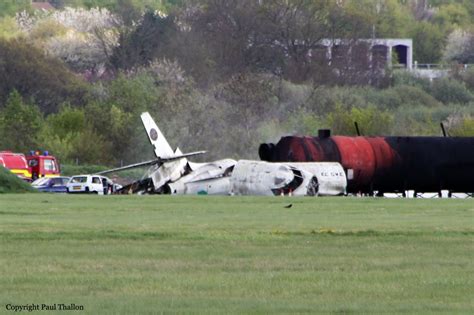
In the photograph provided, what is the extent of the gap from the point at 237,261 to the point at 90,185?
45.7 m

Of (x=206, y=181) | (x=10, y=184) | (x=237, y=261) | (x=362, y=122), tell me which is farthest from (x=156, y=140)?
(x=237, y=261)

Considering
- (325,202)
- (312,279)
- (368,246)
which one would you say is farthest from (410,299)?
(325,202)

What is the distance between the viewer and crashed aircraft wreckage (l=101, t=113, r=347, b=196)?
60094mm

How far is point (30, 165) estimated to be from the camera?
8025cm

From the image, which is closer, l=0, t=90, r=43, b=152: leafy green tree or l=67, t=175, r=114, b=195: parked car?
l=67, t=175, r=114, b=195: parked car

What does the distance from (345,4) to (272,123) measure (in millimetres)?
56041

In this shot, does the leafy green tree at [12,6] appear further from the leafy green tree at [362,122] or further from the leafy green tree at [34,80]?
the leafy green tree at [362,122]

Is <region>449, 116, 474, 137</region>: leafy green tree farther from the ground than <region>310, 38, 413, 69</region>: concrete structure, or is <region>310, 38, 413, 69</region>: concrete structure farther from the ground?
<region>310, 38, 413, 69</region>: concrete structure

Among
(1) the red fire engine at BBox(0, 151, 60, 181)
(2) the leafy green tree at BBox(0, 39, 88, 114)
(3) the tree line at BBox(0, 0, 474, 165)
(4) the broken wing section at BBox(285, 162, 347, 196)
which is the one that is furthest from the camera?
(2) the leafy green tree at BBox(0, 39, 88, 114)

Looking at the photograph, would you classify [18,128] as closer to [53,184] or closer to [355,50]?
[53,184]

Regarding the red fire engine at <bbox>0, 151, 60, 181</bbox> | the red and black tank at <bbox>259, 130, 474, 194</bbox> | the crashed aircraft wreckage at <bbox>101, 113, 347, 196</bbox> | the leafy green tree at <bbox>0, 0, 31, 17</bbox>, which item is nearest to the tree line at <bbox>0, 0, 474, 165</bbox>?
the leafy green tree at <bbox>0, 0, 31, 17</bbox>

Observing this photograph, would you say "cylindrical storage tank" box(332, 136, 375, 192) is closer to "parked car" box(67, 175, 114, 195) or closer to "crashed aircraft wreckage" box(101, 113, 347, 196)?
"crashed aircraft wreckage" box(101, 113, 347, 196)

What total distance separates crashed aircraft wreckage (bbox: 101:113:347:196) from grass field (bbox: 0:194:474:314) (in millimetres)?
16853

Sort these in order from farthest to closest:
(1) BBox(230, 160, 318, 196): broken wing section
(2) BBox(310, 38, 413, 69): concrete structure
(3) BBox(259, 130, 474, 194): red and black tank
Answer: (2) BBox(310, 38, 413, 69): concrete structure, (3) BBox(259, 130, 474, 194): red and black tank, (1) BBox(230, 160, 318, 196): broken wing section
